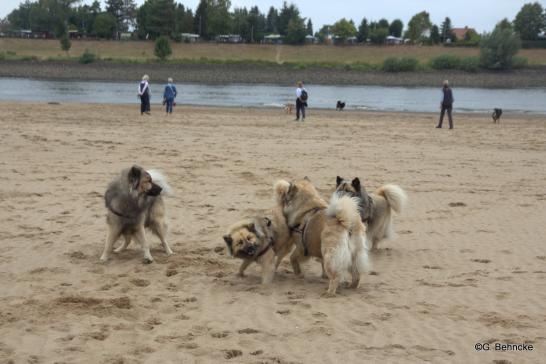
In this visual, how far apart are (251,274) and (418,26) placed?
12850cm

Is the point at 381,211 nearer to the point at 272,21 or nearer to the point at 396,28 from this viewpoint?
the point at 396,28

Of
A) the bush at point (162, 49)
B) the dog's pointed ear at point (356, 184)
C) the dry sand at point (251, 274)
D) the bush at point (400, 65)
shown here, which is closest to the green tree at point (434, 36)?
the bush at point (400, 65)

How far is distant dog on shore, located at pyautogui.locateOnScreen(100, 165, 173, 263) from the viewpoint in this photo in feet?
24.3

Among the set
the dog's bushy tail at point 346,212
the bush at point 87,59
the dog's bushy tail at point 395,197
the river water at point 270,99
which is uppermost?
the bush at point 87,59

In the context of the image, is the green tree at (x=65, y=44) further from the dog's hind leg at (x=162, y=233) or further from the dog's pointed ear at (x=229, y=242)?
the dog's pointed ear at (x=229, y=242)

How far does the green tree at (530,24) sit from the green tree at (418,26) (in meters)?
17.7

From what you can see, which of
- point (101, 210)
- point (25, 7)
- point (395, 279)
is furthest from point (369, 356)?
point (25, 7)

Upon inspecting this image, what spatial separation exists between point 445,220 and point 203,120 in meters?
16.7

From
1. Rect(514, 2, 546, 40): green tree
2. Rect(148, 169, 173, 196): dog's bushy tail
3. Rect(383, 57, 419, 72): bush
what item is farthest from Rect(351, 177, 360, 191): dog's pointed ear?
Rect(514, 2, 546, 40): green tree

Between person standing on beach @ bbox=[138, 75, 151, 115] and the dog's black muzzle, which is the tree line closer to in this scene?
person standing on beach @ bbox=[138, 75, 151, 115]

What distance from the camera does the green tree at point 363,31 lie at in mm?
119312

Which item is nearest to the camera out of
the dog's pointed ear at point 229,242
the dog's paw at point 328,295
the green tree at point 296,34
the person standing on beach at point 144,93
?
the dog's paw at point 328,295

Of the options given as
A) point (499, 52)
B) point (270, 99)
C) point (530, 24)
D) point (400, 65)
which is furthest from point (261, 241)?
point (530, 24)

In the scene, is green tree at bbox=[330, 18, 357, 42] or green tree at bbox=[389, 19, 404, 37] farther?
green tree at bbox=[389, 19, 404, 37]
